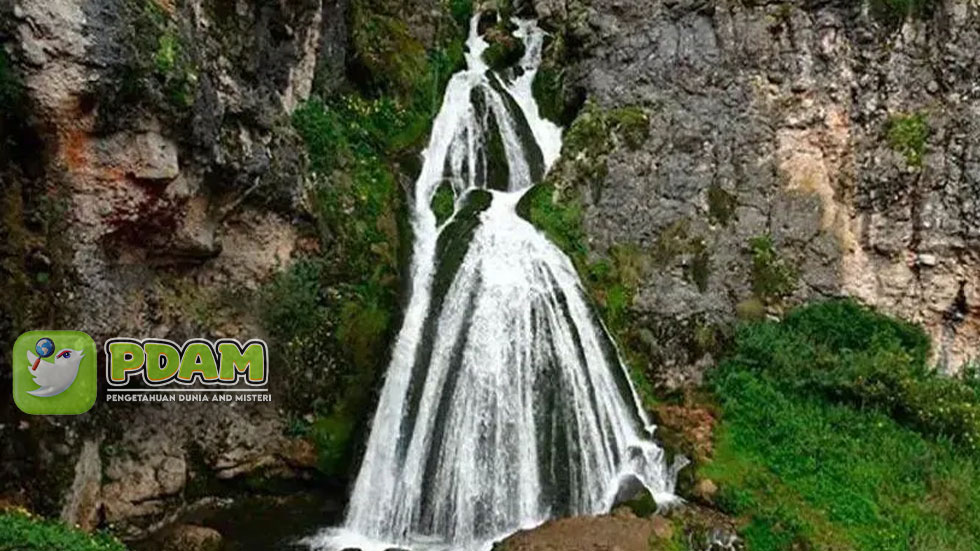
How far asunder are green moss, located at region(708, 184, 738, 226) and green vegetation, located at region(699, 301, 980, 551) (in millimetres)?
2332

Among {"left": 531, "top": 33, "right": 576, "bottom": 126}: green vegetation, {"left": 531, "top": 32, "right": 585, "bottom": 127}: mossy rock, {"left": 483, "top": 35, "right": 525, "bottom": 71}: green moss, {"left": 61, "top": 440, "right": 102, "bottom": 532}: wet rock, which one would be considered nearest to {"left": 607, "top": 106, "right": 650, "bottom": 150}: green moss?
{"left": 531, "top": 32, "right": 585, "bottom": 127}: mossy rock

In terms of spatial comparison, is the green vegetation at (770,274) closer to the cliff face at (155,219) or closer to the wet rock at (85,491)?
the cliff face at (155,219)

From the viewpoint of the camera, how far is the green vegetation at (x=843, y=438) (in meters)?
10.5

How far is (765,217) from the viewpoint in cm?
1533

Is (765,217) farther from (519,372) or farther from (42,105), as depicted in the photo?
(42,105)

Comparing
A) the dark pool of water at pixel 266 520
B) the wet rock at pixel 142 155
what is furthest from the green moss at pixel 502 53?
the dark pool of water at pixel 266 520

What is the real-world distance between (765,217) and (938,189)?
315cm

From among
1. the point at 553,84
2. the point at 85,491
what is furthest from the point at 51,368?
the point at 553,84

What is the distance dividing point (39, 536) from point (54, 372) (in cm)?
224

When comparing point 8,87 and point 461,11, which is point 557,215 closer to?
point 461,11

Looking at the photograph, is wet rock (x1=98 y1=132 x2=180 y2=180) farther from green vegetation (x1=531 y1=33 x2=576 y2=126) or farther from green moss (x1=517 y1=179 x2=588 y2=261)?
green vegetation (x1=531 y1=33 x2=576 y2=126)

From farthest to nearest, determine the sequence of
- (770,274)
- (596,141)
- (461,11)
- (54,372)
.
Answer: (461,11) < (596,141) < (770,274) < (54,372)

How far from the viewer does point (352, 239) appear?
44.5 feet

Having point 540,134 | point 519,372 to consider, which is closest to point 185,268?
point 519,372
